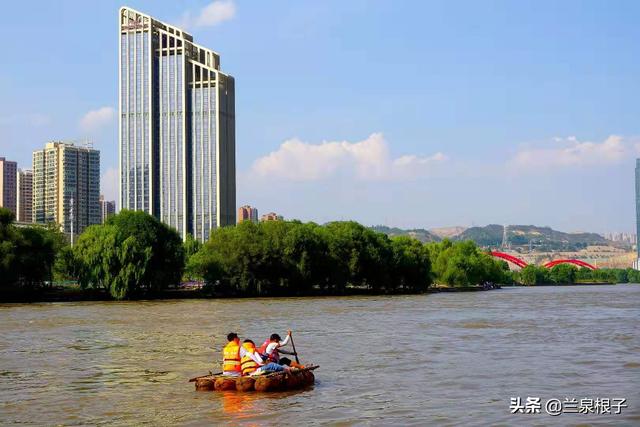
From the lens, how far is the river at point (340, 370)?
54.5 ft

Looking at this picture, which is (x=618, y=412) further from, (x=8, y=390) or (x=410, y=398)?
(x=8, y=390)

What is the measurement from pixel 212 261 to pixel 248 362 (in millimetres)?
59596

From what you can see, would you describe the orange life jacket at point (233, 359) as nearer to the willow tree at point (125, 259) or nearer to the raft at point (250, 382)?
the raft at point (250, 382)

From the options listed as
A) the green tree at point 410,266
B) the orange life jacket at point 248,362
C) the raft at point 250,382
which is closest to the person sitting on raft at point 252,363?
the orange life jacket at point 248,362

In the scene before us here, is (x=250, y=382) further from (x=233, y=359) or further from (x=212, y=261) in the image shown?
(x=212, y=261)

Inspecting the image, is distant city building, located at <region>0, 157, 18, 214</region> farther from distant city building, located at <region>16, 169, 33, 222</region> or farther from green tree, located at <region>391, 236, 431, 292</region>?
green tree, located at <region>391, 236, 431, 292</region>

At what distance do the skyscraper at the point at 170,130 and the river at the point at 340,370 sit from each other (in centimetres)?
11292

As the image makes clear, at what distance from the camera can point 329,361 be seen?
25.3m

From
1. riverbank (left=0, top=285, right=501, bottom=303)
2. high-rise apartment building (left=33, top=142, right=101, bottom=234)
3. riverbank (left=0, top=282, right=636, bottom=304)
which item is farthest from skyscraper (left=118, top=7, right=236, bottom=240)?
riverbank (left=0, top=285, right=501, bottom=303)

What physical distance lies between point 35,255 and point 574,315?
4105cm

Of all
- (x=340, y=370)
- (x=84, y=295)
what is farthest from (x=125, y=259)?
(x=340, y=370)

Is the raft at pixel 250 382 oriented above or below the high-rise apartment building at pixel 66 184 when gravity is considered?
below

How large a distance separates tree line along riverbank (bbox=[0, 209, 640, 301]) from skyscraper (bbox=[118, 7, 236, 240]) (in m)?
56.4

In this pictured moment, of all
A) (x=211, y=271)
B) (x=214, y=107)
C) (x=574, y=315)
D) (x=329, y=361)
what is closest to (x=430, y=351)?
(x=329, y=361)
